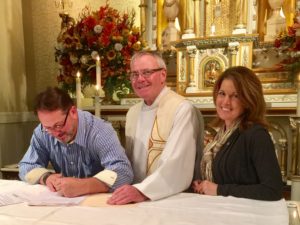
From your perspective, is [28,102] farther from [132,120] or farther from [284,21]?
[284,21]

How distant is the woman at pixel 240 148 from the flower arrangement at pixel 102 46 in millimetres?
1593

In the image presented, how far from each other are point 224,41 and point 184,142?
1595 millimetres

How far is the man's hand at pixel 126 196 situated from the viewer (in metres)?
1.45

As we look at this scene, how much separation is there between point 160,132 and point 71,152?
1.96ft

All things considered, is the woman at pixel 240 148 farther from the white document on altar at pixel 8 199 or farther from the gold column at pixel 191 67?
the gold column at pixel 191 67

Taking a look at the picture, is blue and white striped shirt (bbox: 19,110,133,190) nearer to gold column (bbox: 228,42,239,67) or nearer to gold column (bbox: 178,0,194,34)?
gold column (bbox: 228,42,239,67)

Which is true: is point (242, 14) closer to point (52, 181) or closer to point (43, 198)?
point (52, 181)

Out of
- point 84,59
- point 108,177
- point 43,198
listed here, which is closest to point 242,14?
point 84,59

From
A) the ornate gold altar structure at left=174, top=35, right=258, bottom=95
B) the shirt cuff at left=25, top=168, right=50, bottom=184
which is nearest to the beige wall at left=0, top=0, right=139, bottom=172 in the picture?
the ornate gold altar structure at left=174, top=35, right=258, bottom=95

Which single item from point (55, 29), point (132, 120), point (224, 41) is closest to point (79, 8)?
point (55, 29)

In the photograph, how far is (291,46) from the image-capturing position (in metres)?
2.83

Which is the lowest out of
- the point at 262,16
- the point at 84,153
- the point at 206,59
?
the point at 84,153

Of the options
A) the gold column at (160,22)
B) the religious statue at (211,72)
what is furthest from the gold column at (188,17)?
the religious statue at (211,72)

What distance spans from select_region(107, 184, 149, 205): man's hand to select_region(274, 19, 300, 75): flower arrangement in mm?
1999
